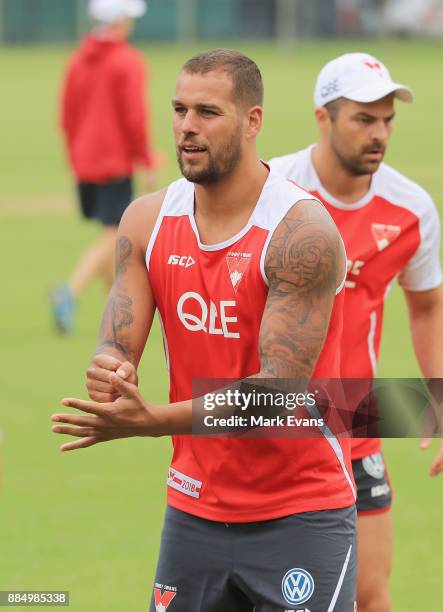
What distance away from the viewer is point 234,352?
5.07 metres

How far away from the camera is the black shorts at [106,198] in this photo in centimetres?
1416

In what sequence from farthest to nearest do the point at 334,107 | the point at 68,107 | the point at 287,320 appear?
1. the point at 68,107
2. the point at 334,107
3. the point at 287,320

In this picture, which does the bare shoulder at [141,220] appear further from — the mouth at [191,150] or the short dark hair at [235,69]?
the short dark hair at [235,69]

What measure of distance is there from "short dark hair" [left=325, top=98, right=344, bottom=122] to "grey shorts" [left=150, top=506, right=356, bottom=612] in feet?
7.40

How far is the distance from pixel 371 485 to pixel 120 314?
1881mm

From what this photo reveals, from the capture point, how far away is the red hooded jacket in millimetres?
14141

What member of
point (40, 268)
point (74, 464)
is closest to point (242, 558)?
point (74, 464)

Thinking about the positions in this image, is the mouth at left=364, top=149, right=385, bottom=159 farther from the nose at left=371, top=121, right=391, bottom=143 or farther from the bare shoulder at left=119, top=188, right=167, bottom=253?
the bare shoulder at left=119, top=188, right=167, bottom=253

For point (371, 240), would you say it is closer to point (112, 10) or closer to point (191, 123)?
point (191, 123)

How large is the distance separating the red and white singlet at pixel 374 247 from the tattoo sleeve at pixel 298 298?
155 centimetres

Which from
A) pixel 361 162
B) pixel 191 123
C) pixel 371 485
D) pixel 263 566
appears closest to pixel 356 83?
pixel 361 162

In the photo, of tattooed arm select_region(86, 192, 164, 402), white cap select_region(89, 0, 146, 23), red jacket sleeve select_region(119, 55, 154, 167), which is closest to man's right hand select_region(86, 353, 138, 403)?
tattooed arm select_region(86, 192, 164, 402)

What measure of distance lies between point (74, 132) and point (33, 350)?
2.74 metres

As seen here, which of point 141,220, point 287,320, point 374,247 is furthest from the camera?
point 374,247
